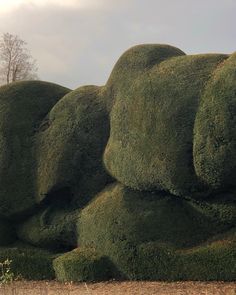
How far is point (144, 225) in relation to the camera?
9.64m

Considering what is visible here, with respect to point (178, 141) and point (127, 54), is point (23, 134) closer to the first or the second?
point (127, 54)

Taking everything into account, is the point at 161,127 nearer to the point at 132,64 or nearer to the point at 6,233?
the point at 132,64

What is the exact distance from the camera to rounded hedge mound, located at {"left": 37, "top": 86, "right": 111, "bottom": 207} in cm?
1097

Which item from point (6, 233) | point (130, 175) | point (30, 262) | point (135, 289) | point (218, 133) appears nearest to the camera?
point (135, 289)

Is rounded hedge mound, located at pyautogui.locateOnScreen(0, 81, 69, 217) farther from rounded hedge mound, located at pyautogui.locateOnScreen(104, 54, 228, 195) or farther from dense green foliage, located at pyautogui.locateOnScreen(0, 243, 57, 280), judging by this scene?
rounded hedge mound, located at pyautogui.locateOnScreen(104, 54, 228, 195)

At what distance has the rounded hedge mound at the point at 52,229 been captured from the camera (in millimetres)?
10688

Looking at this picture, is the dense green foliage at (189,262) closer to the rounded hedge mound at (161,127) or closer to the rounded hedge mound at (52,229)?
the rounded hedge mound at (161,127)

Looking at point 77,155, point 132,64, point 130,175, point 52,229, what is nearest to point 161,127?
point 130,175

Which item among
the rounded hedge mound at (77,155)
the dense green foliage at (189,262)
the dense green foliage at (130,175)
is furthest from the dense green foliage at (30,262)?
the dense green foliage at (189,262)

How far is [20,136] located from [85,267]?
3.46m

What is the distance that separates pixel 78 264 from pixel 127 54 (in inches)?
171

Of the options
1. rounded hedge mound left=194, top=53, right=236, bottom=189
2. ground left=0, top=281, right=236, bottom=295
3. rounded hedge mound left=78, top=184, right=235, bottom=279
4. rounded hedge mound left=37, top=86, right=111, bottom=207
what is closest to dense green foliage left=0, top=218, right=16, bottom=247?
rounded hedge mound left=37, top=86, right=111, bottom=207

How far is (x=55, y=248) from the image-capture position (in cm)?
1095

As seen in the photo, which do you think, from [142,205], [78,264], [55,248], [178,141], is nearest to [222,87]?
[178,141]
